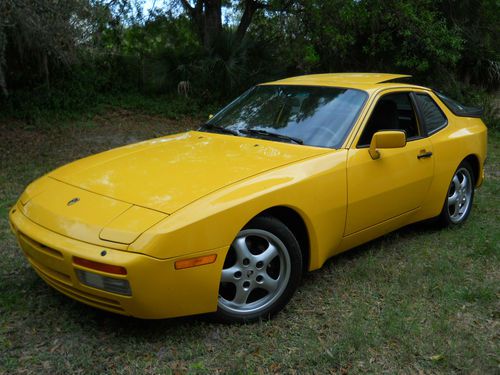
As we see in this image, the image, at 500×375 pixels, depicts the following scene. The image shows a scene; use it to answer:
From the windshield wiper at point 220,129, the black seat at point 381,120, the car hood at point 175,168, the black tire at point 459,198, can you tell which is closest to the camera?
the car hood at point 175,168

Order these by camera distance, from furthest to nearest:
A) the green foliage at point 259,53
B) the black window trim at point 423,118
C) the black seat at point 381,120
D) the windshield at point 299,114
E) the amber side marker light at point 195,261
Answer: the green foliage at point 259,53 → the black window trim at point 423,118 → the black seat at point 381,120 → the windshield at point 299,114 → the amber side marker light at point 195,261

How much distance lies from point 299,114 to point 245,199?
1331 millimetres

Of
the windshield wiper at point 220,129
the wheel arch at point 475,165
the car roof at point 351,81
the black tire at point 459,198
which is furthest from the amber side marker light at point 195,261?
the wheel arch at point 475,165

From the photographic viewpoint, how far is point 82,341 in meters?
3.05

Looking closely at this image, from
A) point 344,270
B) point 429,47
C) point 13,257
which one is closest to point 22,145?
point 13,257

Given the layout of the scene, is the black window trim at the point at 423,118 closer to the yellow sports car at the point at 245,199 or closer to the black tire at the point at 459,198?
the yellow sports car at the point at 245,199

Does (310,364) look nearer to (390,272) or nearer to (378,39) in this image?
(390,272)

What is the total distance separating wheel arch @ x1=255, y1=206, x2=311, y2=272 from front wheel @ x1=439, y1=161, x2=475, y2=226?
6.44 ft

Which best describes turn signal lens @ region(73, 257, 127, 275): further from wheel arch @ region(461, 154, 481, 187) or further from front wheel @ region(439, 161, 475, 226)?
wheel arch @ region(461, 154, 481, 187)

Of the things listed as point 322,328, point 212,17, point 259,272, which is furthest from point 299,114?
point 212,17

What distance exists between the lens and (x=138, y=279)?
2734 mm

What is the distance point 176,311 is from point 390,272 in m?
1.85

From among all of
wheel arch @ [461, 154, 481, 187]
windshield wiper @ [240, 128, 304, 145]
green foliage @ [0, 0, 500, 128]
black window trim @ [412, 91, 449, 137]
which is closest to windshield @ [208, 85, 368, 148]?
windshield wiper @ [240, 128, 304, 145]

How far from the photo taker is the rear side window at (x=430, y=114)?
15.7 feet
